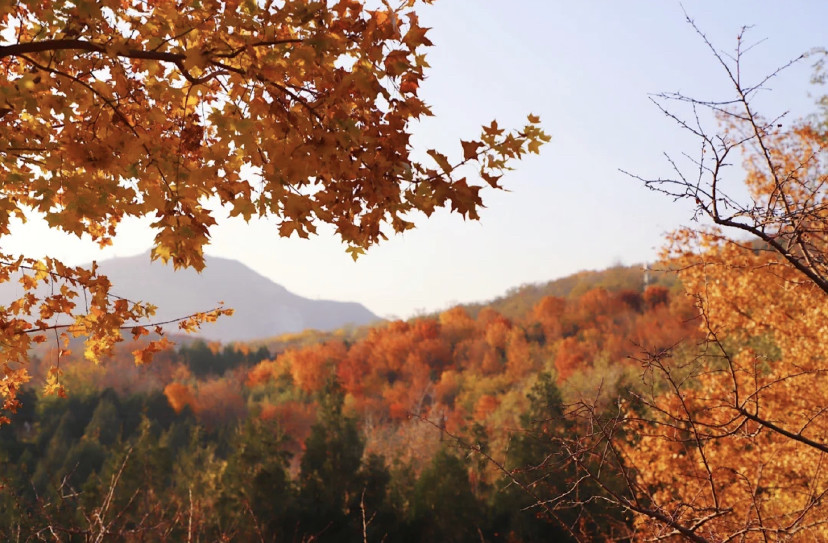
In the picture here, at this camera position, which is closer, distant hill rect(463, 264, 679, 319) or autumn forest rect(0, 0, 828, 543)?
autumn forest rect(0, 0, 828, 543)

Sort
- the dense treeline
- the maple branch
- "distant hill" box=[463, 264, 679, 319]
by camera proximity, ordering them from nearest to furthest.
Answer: the maple branch → the dense treeline → "distant hill" box=[463, 264, 679, 319]

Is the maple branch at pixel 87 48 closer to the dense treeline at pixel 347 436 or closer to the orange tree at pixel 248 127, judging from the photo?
the orange tree at pixel 248 127

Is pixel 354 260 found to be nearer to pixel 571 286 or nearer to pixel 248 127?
pixel 248 127

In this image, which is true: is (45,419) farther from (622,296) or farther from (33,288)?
(622,296)

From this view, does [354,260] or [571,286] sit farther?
[571,286]

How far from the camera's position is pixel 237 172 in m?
3.55

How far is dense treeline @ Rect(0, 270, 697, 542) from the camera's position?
28.8 ft

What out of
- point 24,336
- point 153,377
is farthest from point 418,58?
point 153,377

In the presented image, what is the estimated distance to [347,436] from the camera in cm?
1728

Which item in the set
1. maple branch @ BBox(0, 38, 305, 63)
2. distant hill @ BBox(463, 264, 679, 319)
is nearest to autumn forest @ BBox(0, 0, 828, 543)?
maple branch @ BBox(0, 38, 305, 63)

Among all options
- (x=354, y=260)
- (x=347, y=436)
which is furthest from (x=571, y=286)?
(x=354, y=260)

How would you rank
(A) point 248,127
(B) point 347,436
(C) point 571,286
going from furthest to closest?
(C) point 571,286 → (B) point 347,436 → (A) point 248,127

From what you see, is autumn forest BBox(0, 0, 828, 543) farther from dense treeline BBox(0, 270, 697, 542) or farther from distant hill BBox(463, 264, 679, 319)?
distant hill BBox(463, 264, 679, 319)

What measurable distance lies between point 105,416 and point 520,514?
25647mm
